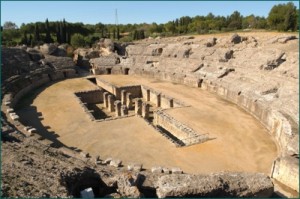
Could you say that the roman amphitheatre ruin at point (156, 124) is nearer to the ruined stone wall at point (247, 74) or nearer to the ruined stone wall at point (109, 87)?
the ruined stone wall at point (247, 74)

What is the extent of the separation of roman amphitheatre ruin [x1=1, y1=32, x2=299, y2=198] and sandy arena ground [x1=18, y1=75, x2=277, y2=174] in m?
0.06

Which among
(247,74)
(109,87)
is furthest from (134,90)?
(247,74)

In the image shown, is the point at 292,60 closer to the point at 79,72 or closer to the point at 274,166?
the point at 274,166

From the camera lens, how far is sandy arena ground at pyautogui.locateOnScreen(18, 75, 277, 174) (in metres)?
12.5

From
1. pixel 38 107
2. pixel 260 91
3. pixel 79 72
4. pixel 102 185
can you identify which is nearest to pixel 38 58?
pixel 79 72

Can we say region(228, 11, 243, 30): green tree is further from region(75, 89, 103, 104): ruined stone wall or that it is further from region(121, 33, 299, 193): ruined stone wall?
region(75, 89, 103, 104): ruined stone wall

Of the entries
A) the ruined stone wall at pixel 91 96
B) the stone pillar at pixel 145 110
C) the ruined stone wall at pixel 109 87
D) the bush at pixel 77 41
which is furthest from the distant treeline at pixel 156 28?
the stone pillar at pixel 145 110

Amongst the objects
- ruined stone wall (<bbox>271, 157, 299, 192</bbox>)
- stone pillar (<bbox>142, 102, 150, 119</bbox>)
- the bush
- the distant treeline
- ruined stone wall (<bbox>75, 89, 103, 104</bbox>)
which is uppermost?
the distant treeline

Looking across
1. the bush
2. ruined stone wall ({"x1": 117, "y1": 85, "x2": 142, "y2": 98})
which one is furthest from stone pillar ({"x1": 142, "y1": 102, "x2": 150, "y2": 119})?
the bush

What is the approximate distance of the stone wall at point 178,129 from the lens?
14633mm

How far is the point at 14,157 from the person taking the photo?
8.88 metres

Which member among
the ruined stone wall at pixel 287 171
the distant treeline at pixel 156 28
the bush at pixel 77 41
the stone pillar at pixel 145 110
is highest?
the distant treeline at pixel 156 28

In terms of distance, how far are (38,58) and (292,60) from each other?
26.0 m

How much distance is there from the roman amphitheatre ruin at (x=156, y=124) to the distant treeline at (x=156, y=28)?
11701 millimetres
